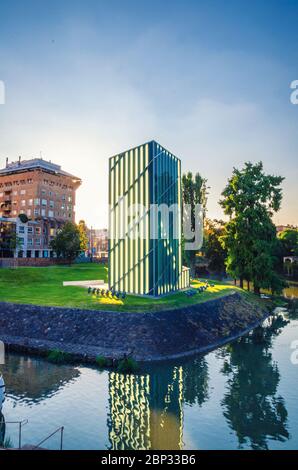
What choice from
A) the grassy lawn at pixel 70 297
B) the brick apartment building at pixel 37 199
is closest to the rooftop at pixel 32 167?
the brick apartment building at pixel 37 199

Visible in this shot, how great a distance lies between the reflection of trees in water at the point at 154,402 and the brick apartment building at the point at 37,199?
247 ft

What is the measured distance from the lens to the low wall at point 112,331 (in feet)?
90.6

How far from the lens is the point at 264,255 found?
51219 mm

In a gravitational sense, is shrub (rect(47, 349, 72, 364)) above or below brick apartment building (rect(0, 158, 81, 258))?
below

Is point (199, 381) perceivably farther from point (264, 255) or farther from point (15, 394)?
point (264, 255)

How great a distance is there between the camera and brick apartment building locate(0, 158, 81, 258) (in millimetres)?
97750

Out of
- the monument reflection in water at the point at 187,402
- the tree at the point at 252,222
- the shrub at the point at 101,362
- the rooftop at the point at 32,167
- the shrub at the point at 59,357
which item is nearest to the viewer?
the monument reflection in water at the point at 187,402

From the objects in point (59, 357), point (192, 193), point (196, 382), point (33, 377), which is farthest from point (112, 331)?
point (192, 193)

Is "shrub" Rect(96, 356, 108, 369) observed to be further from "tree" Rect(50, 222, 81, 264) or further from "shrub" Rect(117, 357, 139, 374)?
"tree" Rect(50, 222, 81, 264)

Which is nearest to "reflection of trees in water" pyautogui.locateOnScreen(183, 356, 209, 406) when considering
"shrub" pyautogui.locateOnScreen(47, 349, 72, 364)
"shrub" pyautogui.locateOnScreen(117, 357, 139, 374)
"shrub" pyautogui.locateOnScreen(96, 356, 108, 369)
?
"shrub" pyautogui.locateOnScreen(117, 357, 139, 374)

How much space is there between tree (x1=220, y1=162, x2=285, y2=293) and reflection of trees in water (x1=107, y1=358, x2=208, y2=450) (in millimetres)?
28663

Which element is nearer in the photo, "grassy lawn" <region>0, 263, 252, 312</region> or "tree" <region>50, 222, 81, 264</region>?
"grassy lawn" <region>0, 263, 252, 312</region>

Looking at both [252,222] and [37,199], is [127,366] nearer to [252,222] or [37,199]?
[252,222]

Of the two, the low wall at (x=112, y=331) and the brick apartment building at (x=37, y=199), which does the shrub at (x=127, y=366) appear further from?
the brick apartment building at (x=37, y=199)
